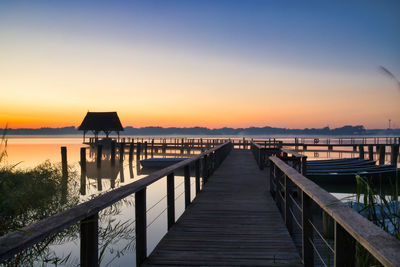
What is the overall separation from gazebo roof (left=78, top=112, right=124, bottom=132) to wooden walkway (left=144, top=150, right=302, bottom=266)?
3915cm

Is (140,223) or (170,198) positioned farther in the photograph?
(170,198)

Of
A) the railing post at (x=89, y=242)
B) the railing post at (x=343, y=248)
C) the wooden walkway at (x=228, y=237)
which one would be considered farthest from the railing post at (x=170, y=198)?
the railing post at (x=343, y=248)

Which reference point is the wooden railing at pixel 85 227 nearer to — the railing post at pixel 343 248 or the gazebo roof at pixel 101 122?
the railing post at pixel 343 248

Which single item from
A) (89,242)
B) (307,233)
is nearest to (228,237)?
(307,233)

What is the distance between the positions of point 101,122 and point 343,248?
4485 centimetres

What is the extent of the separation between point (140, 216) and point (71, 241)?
6.16m

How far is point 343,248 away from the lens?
1.84 meters

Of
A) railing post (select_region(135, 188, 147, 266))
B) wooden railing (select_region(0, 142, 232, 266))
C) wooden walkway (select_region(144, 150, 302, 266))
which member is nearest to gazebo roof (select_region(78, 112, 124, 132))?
wooden walkway (select_region(144, 150, 302, 266))

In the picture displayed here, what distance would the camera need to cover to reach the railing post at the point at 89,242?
6.79 ft

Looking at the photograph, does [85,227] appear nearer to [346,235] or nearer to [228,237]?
[346,235]

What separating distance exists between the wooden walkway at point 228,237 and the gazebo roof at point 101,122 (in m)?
39.1

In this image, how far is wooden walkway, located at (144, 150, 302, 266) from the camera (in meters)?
3.23

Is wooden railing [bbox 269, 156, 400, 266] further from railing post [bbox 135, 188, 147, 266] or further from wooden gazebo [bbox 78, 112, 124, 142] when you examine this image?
wooden gazebo [bbox 78, 112, 124, 142]

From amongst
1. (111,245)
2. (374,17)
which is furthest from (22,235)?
(374,17)
